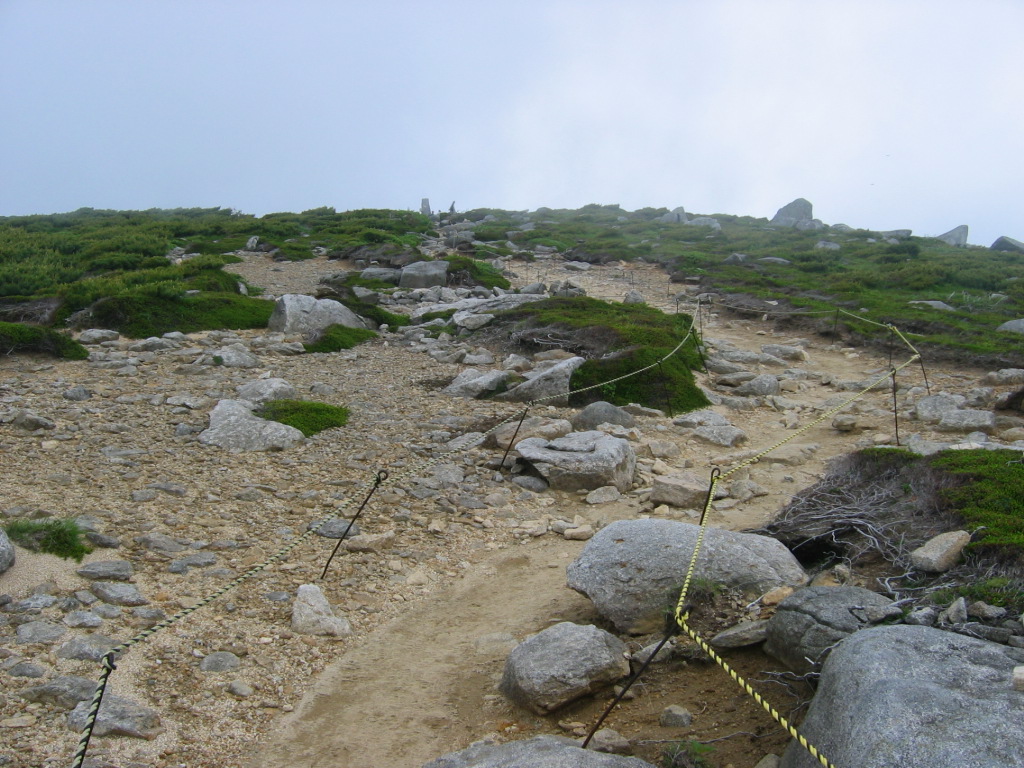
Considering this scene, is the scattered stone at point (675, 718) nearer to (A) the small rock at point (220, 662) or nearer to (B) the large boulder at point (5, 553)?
(A) the small rock at point (220, 662)

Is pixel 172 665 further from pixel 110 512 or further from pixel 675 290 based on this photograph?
Result: pixel 675 290

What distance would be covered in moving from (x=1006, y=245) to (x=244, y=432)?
62.1 meters

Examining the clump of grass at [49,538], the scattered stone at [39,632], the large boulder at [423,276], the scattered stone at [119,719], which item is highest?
the large boulder at [423,276]

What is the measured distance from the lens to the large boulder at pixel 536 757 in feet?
11.1

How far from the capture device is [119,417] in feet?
32.0

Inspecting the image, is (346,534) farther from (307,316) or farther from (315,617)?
(307,316)

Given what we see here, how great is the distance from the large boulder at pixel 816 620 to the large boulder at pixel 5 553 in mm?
5510

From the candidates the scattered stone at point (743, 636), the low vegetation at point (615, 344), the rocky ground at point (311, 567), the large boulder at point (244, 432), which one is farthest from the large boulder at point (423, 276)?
the scattered stone at point (743, 636)

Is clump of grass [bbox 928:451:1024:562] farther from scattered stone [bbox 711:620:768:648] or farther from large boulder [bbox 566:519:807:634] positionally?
scattered stone [bbox 711:620:768:648]

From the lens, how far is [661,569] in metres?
5.38

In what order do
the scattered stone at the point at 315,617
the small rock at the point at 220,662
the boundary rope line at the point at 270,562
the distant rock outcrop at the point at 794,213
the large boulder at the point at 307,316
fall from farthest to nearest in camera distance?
1. the distant rock outcrop at the point at 794,213
2. the large boulder at the point at 307,316
3. the scattered stone at the point at 315,617
4. the small rock at the point at 220,662
5. the boundary rope line at the point at 270,562

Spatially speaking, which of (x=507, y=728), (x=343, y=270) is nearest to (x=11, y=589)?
(x=507, y=728)

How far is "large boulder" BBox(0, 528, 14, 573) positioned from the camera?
17.4ft

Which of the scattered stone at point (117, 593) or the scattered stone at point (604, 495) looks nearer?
the scattered stone at point (117, 593)
